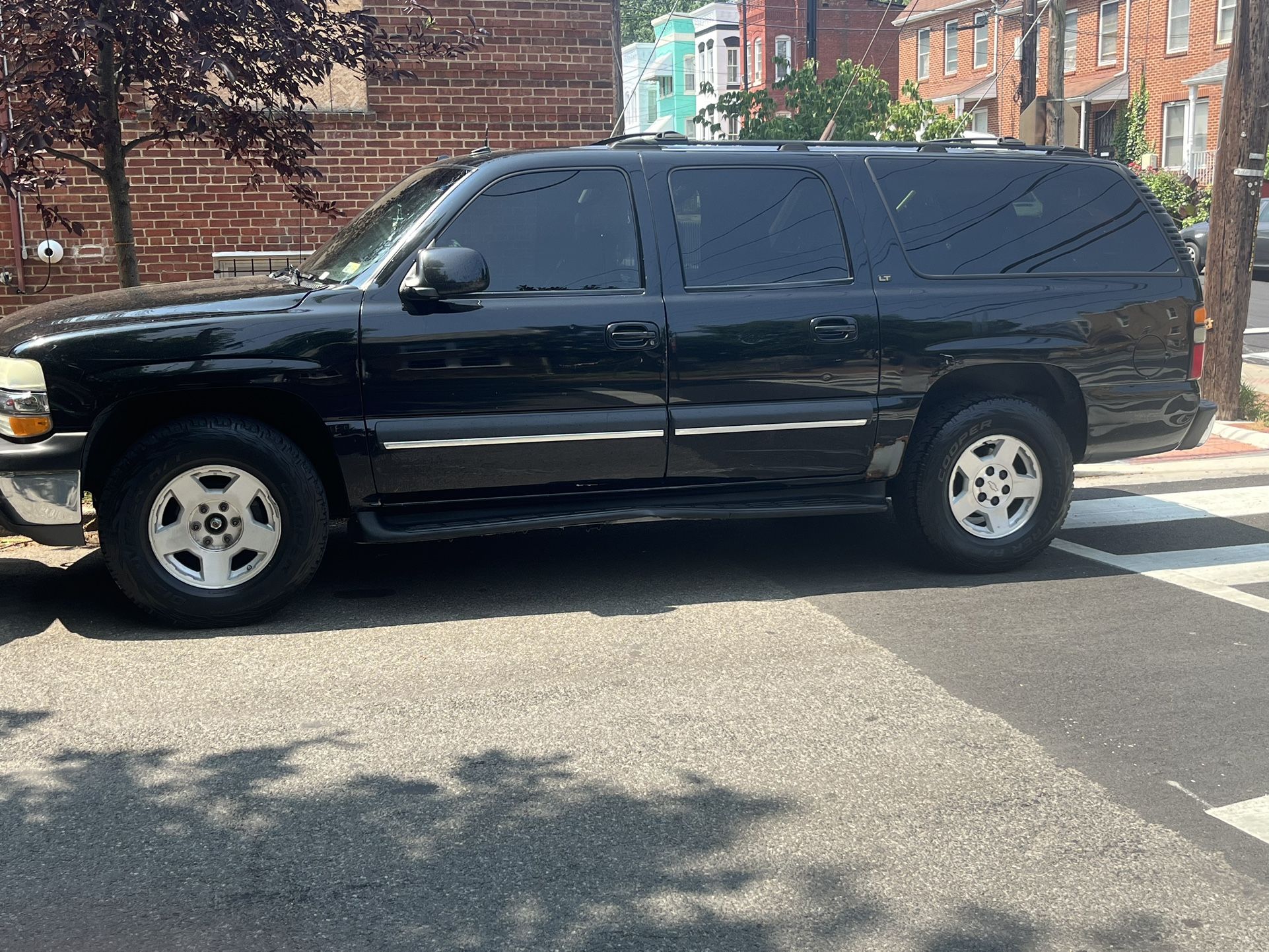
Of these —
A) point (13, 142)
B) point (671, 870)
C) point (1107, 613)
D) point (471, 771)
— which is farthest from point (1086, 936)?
point (13, 142)

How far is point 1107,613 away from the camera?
597cm

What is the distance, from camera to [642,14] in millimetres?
62875

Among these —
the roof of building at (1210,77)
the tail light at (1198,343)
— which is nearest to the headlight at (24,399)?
the tail light at (1198,343)

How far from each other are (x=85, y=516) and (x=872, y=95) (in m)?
11.6

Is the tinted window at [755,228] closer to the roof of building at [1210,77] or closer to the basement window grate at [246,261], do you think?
the basement window grate at [246,261]

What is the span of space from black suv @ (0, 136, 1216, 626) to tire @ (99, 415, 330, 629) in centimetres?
1

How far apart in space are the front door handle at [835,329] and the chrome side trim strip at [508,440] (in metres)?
0.86

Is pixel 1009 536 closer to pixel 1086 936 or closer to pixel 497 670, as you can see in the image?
pixel 497 670

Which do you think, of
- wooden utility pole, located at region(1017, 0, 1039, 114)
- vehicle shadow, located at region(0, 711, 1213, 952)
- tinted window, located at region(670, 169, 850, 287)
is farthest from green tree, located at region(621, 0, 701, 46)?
vehicle shadow, located at region(0, 711, 1213, 952)

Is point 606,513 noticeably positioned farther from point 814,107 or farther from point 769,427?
point 814,107

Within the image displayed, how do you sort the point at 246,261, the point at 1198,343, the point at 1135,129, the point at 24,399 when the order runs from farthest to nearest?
the point at 1135,129 < the point at 246,261 < the point at 1198,343 < the point at 24,399

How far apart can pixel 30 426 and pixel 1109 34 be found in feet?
134

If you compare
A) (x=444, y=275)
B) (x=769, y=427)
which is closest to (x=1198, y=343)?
(x=769, y=427)

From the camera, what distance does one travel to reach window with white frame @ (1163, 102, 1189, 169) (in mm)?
38219
